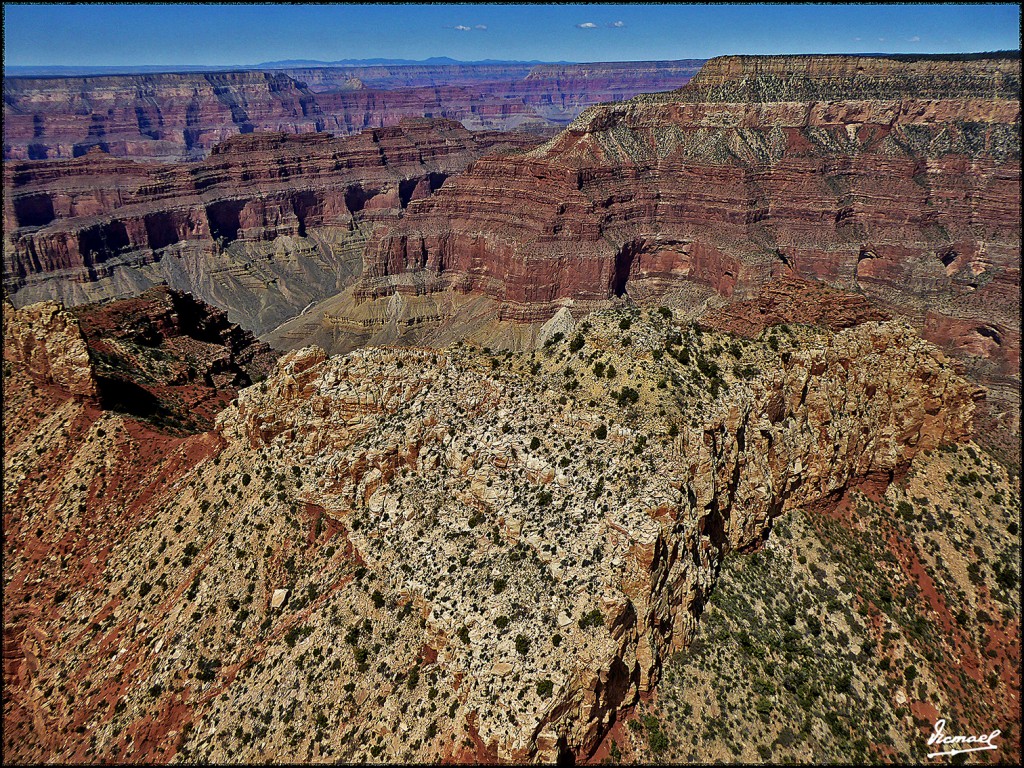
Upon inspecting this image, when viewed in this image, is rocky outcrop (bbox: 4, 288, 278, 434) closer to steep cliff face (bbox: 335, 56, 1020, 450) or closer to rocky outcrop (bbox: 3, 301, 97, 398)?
rocky outcrop (bbox: 3, 301, 97, 398)

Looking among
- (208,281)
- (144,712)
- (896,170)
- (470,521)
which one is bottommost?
(208,281)

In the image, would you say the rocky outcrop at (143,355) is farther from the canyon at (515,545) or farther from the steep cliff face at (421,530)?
the steep cliff face at (421,530)

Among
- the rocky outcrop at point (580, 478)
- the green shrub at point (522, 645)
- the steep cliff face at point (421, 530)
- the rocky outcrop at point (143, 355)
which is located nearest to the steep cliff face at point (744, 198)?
the rocky outcrop at point (143, 355)

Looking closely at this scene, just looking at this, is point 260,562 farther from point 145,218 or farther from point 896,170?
point 145,218

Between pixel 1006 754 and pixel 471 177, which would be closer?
pixel 1006 754

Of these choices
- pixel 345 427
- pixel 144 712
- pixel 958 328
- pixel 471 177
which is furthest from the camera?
pixel 471 177

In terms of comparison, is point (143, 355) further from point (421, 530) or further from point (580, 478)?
point (580, 478)

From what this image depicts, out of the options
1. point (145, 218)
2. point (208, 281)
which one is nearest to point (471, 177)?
point (208, 281)

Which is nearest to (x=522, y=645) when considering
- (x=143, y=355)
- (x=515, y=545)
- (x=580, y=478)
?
(x=515, y=545)
